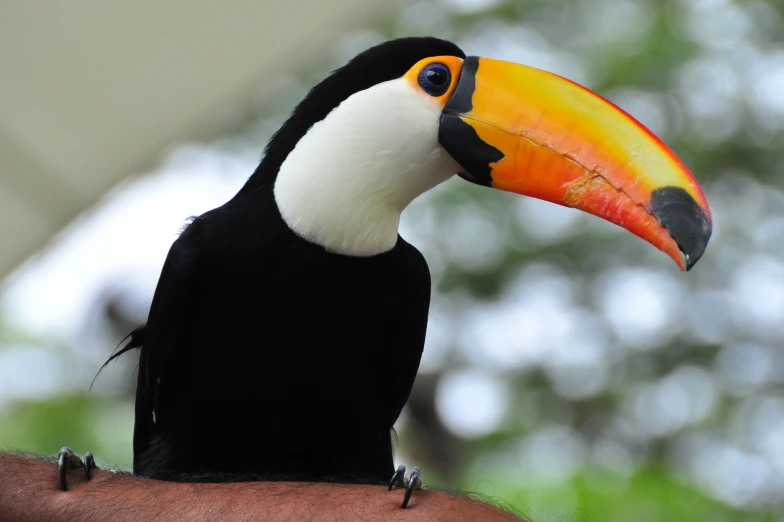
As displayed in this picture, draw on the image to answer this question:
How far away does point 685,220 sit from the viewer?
2320mm

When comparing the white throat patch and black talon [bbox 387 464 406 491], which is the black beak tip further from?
Result: black talon [bbox 387 464 406 491]

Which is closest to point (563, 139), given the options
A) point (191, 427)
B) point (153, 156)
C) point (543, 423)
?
point (191, 427)

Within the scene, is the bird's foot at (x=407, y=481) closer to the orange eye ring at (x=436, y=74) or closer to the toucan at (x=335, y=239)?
the toucan at (x=335, y=239)

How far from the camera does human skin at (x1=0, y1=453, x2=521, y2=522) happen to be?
176cm

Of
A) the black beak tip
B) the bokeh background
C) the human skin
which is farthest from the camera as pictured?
the bokeh background

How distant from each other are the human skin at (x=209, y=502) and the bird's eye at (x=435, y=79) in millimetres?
1163

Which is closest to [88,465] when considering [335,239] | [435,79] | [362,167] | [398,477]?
[398,477]

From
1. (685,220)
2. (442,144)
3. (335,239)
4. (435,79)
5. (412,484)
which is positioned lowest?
(412,484)

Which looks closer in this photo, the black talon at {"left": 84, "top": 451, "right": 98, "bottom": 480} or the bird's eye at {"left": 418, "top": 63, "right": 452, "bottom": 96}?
the black talon at {"left": 84, "top": 451, "right": 98, "bottom": 480}

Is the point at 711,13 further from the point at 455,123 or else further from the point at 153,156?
the point at 455,123

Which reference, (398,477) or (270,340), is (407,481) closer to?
(398,477)

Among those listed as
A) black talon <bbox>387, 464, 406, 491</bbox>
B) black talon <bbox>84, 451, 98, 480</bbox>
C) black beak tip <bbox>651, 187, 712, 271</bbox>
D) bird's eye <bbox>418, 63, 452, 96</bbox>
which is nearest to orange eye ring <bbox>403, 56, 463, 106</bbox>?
bird's eye <bbox>418, 63, 452, 96</bbox>

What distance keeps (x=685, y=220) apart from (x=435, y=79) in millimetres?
761

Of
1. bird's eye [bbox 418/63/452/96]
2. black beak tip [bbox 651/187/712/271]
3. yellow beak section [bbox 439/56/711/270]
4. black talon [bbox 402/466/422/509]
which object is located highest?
bird's eye [bbox 418/63/452/96]
